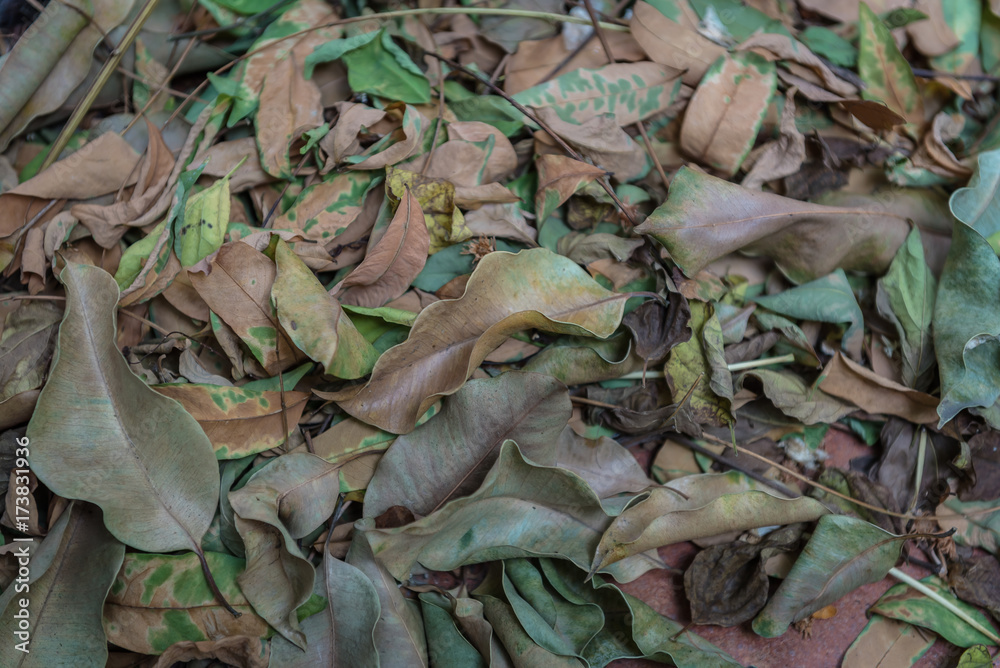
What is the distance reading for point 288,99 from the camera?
3.08 ft

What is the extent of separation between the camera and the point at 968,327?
899 mm

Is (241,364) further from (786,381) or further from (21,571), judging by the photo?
(786,381)

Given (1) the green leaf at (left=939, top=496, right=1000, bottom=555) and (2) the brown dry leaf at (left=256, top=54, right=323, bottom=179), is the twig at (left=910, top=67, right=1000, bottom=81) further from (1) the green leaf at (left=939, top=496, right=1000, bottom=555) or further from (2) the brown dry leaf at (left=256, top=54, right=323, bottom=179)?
(2) the brown dry leaf at (left=256, top=54, right=323, bottom=179)

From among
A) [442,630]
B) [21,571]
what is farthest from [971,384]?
[21,571]

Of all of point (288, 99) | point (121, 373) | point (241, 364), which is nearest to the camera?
point (121, 373)

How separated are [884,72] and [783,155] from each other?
27 centimetres

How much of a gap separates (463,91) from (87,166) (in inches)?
21.5

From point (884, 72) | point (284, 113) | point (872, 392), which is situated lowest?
point (872, 392)

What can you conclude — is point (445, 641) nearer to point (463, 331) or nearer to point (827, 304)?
point (463, 331)

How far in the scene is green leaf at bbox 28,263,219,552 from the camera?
28.6 inches

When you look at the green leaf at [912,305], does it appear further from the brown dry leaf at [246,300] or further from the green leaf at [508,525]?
the brown dry leaf at [246,300]

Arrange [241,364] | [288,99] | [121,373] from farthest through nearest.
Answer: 1. [288,99]
2. [241,364]
3. [121,373]

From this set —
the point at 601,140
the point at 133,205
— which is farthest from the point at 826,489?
the point at 133,205

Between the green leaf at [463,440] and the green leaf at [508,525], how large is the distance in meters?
0.04
